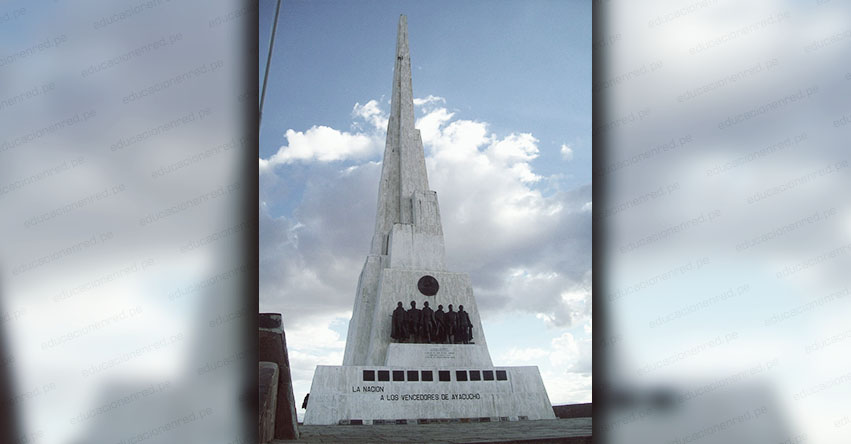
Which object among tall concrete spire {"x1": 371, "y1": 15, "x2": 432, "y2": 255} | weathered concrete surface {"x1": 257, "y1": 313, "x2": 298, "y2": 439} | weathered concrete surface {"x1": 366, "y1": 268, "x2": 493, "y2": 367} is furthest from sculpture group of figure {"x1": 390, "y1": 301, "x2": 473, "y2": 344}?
weathered concrete surface {"x1": 257, "y1": 313, "x2": 298, "y2": 439}

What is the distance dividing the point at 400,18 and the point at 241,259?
21.1 meters

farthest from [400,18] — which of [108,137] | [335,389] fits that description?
[108,137]

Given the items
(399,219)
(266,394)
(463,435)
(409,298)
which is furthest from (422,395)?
(266,394)

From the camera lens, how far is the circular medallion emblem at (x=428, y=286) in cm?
1576

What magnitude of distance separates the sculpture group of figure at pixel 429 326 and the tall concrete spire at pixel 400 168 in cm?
340

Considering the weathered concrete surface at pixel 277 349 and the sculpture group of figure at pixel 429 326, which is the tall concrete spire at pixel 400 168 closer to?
the sculpture group of figure at pixel 429 326

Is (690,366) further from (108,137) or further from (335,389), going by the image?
(335,389)

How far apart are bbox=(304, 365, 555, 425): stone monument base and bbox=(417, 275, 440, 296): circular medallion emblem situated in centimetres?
312

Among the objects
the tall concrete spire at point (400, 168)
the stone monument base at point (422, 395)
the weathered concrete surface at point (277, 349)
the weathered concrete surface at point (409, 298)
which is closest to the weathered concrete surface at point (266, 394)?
the weathered concrete surface at point (277, 349)

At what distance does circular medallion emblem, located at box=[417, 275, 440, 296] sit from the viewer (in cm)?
1576

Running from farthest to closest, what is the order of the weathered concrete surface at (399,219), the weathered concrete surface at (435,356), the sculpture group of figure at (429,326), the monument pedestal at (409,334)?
the weathered concrete surface at (399,219)
the sculpture group of figure at (429,326)
the weathered concrete surface at (435,356)
the monument pedestal at (409,334)

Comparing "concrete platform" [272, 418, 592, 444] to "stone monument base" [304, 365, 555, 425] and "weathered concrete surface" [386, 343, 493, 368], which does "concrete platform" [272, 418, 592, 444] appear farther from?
"weathered concrete surface" [386, 343, 493, 368]

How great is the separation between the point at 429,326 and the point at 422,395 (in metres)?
2.80

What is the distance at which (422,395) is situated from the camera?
12.0 metres
